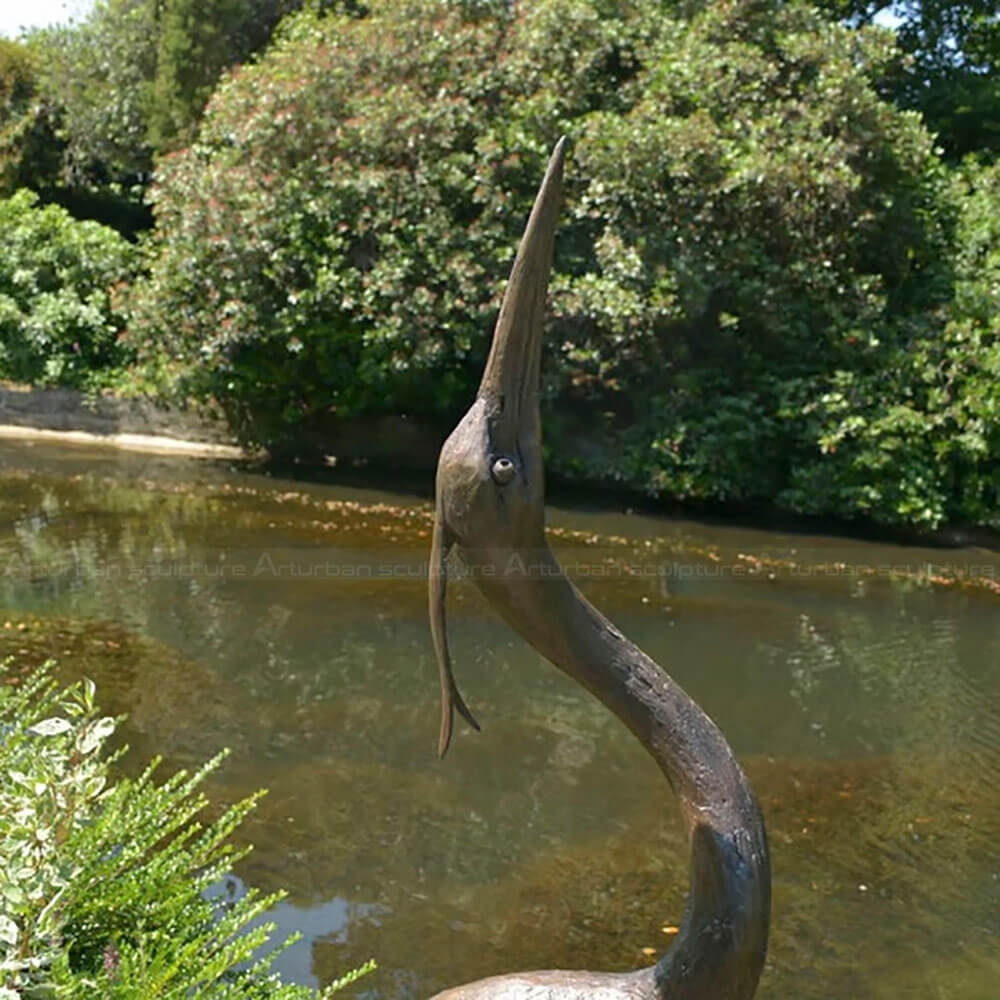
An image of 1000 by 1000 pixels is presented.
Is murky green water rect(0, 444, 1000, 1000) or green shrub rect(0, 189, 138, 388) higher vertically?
green shrub rect(0, 189, 138, 388)

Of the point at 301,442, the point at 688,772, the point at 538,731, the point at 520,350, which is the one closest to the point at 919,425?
the point at 538,731

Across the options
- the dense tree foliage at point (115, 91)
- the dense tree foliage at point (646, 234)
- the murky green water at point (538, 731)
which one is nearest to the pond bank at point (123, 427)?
the dense tree foliage at point (646, 234)

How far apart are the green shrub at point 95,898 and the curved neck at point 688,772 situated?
0.77 metres

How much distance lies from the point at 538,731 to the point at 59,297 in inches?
516

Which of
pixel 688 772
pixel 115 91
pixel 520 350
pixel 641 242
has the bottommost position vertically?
pixel 688 772

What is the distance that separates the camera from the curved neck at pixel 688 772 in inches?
90.6

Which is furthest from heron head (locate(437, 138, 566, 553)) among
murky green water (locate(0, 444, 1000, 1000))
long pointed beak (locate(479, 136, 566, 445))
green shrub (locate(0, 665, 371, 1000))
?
murky green water (locate(0, 444, 1000, 1000))

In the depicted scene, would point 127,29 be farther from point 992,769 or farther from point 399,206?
point 992,769

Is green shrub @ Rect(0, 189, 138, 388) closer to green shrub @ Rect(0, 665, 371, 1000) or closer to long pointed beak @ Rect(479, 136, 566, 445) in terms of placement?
green shrub @ Rect(0, 665, 371, 1000)

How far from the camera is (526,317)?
2166 millimetres

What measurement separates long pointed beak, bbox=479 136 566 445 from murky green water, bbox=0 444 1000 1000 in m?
2.33

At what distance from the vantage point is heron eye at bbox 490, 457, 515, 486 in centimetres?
220

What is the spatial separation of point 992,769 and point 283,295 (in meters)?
9.61

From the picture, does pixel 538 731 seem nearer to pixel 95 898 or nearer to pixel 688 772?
pixel 95 898
